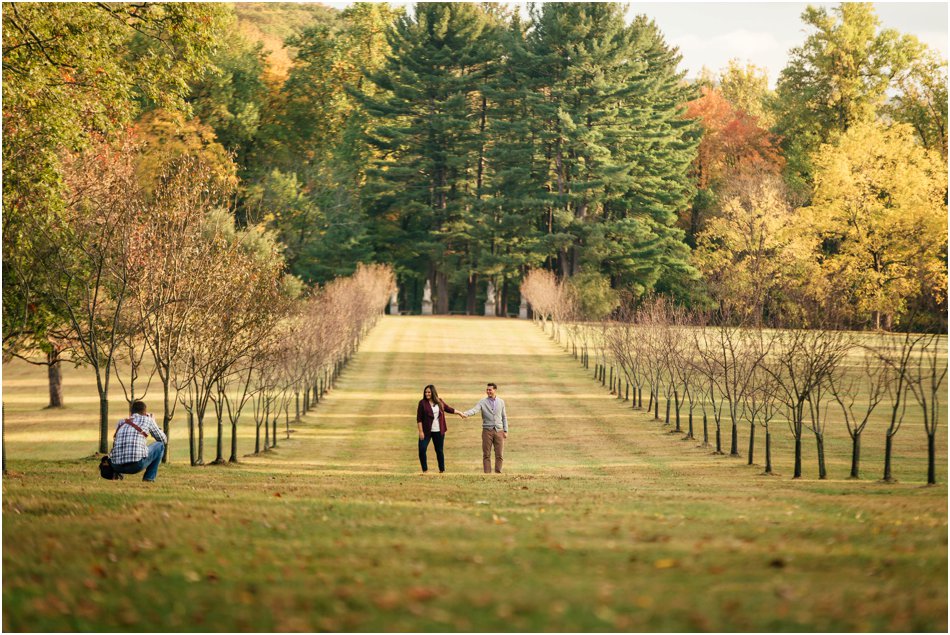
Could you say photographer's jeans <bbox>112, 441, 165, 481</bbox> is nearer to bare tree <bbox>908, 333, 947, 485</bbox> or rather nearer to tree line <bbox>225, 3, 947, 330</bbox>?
bare tree <bbox>908, 333, 947, 485</bbox>

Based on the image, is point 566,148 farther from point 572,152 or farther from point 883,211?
point 883,211

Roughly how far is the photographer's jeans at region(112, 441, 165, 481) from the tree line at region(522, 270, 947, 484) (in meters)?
11.6

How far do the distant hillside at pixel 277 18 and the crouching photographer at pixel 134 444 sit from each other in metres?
75.6

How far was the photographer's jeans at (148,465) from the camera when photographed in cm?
1466

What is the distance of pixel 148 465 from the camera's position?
14.9m

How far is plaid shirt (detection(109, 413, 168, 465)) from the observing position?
1459 centimetres

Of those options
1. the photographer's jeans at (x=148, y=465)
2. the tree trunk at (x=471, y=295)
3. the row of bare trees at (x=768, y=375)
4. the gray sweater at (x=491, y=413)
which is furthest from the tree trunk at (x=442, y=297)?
the photographer's jeans at (x=148, y=465)

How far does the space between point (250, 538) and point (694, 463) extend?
15678 millimetres

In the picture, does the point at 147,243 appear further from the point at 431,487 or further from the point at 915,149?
the point at 915,149

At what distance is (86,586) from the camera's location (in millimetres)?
7277

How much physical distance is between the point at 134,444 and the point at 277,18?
89703mm

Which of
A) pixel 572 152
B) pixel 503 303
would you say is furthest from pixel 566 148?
pixel 503 303

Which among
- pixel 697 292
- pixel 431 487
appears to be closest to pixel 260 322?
pixel 431 487

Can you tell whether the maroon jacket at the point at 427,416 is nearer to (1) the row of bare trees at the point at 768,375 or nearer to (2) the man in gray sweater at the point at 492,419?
(2) the man in gray sweater at the point at 492,419
